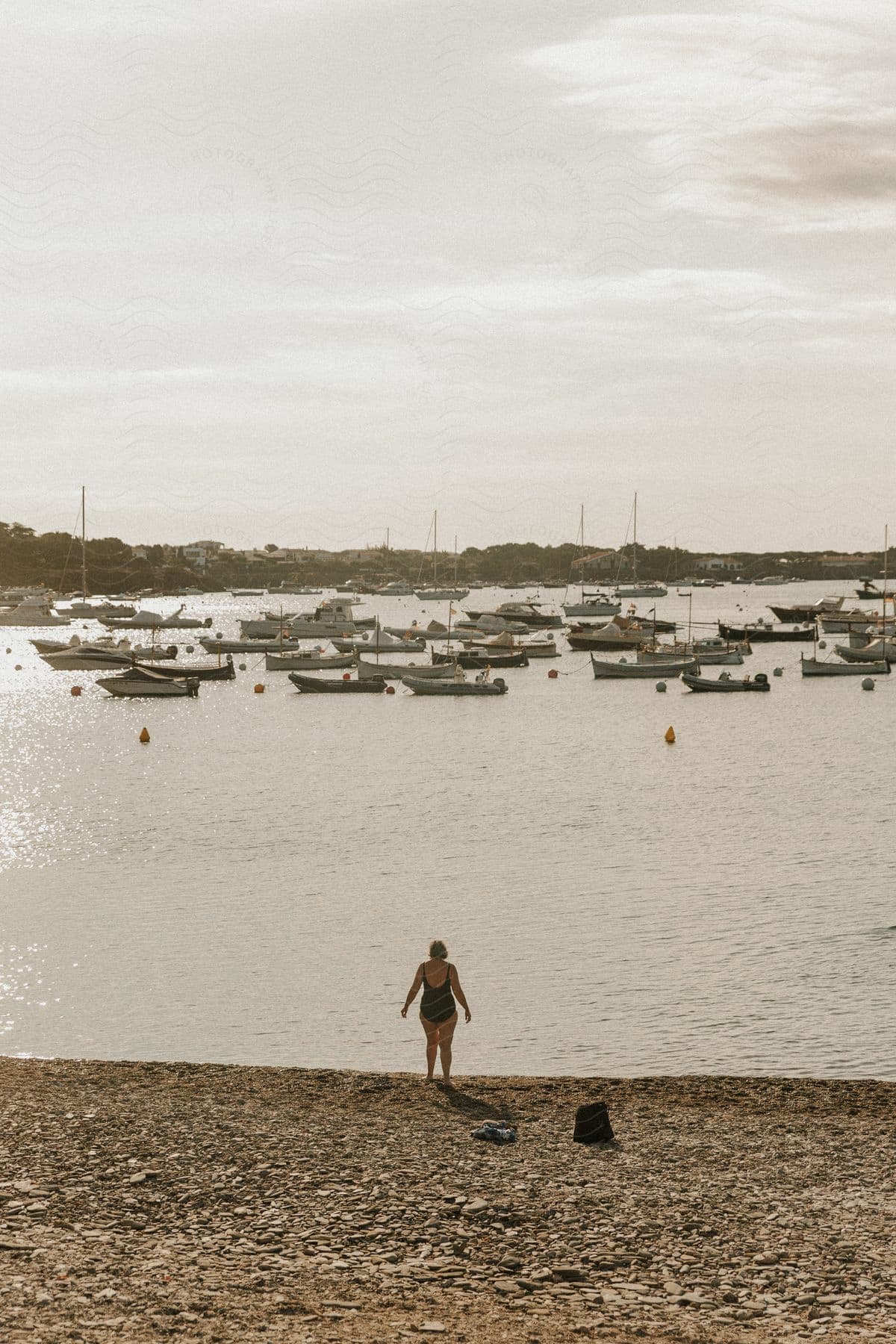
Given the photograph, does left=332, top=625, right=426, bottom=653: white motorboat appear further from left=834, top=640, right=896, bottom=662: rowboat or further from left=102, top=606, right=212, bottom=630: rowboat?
left=834, top=640, right=896, bottom=662: rowboat

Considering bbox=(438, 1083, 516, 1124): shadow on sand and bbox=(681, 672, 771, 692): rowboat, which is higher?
bbox=(681, 672, 771, 692): rowboat

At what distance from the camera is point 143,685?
9938 centimetres

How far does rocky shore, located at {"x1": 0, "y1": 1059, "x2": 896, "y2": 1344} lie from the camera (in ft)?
35.2

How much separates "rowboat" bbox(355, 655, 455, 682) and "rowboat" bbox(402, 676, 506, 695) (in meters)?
0.63

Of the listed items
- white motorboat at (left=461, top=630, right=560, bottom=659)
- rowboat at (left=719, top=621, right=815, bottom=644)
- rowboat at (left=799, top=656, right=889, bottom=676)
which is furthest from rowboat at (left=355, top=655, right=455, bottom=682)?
rowboat at (left=719, top=621, right=815, bottom=644)

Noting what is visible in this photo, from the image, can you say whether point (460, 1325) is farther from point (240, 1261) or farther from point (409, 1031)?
point (409, 1031)

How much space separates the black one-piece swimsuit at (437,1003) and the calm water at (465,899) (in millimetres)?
3761

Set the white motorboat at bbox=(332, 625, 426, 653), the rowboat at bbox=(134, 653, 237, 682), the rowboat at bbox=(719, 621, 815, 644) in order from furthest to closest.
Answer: the rowboat at bbox=(719, 621, 815, 644)
the white motorboat at bbox=(332, 625, 426, 653)
the rowboat at bbox=(134, 653, 237, 682)

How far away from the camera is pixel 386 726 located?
79.8 metres

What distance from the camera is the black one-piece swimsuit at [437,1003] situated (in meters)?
17.7

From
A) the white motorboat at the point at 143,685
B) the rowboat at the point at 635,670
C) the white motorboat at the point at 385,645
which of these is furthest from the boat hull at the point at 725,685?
the white motorboat at the point at 143,685

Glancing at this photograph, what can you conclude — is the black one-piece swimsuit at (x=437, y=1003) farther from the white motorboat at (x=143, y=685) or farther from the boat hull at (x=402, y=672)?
the white motorboat at (x=143, y=685)

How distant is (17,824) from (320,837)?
34.6ft

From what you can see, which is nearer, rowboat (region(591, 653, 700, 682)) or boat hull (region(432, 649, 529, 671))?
rowboat (region(591, 653, 700, 682))
